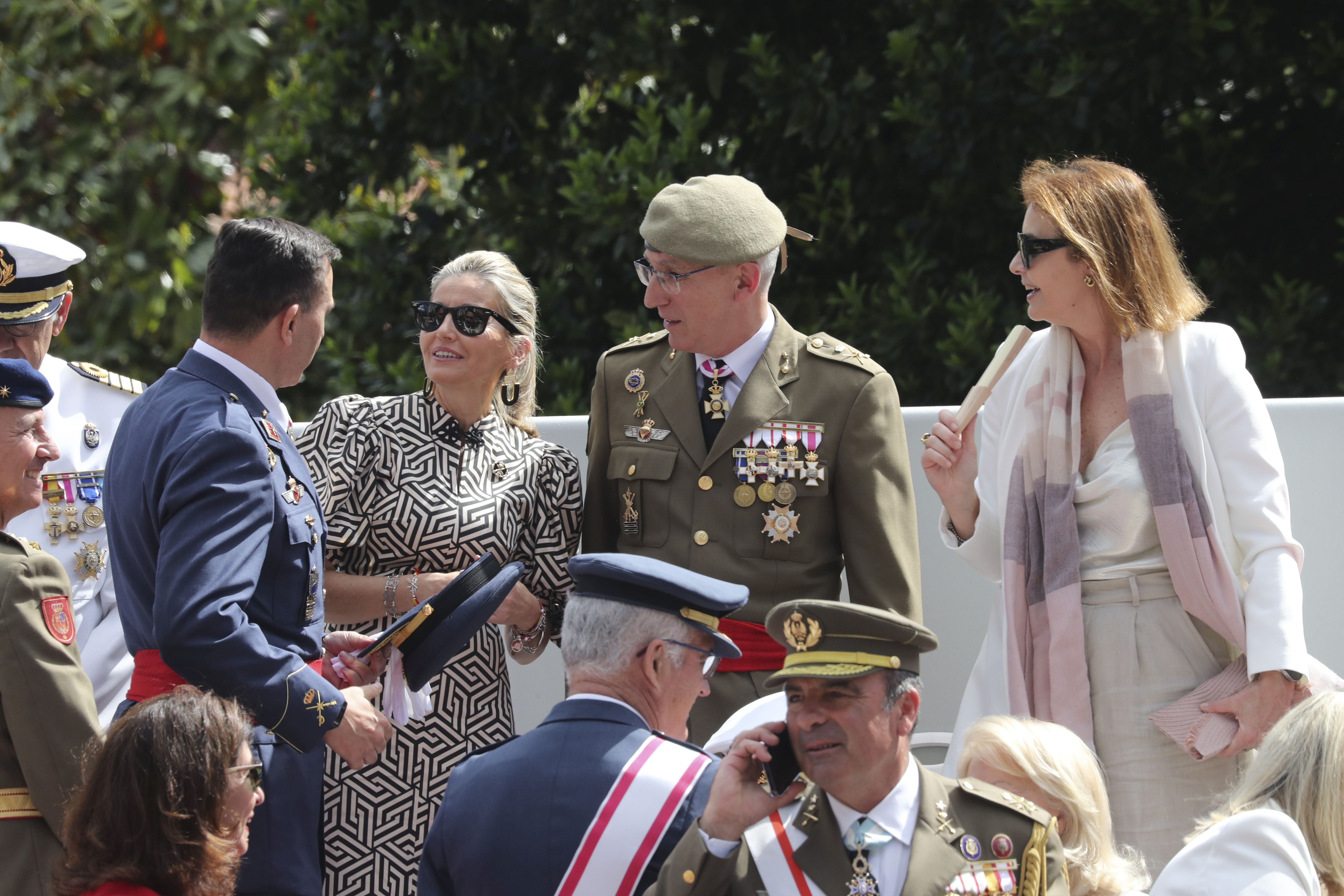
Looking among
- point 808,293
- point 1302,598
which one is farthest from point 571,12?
point 1302,598

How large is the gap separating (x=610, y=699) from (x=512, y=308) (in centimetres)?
149

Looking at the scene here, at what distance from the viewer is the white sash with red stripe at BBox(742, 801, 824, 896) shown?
8.34ft

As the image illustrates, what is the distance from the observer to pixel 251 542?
10.1ft

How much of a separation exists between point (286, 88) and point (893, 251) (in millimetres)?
3643

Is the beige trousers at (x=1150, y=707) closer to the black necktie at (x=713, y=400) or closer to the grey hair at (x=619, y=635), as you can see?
the black necktie at (x=713, y=400)

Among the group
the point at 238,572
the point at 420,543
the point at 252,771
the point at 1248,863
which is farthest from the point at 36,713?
the point at 1248,863

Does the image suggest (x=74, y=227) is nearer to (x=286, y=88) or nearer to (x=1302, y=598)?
(x=286, y=88)

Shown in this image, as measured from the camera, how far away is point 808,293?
715 centimetres

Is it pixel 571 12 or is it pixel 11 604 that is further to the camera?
pixel 571 12

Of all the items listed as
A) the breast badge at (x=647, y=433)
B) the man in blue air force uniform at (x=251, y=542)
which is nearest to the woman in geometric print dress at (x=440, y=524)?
the breast badge at (x=647, y=433)

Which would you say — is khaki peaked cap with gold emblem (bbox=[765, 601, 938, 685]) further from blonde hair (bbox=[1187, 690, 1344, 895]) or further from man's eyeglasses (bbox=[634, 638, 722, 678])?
blonde hair (bbox=[1187, 690, 1344, 895])

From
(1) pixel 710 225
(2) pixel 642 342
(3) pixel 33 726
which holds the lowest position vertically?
(3) pixel 33 726

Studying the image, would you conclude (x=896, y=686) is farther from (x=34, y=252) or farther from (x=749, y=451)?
(x=34, y=252)

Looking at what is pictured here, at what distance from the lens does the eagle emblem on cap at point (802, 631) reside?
2568 mm
